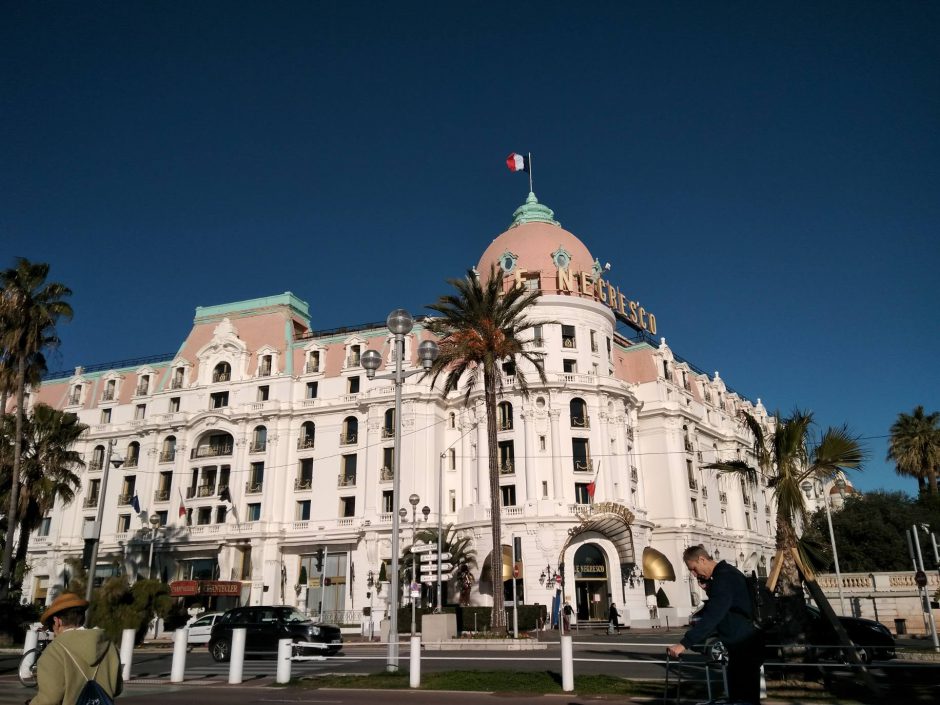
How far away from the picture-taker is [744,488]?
62531mm

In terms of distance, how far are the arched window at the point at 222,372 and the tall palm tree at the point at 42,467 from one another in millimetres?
12815

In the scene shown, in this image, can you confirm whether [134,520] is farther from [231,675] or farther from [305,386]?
[231,675]

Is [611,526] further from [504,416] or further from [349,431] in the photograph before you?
[349,431]

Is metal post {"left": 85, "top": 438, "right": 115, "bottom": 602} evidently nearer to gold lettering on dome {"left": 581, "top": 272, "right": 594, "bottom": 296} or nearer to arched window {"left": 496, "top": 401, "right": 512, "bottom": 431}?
arched window {"left": 496, "top": 401, "right": 512, "bottom": 431}

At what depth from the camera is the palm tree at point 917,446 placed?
5494cm

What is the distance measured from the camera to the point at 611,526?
150 ft

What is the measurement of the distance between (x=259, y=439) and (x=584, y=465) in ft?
79.2

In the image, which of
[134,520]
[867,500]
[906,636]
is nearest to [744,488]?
[867,500]

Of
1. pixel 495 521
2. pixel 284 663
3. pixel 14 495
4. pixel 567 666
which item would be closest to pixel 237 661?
pixel 284 663

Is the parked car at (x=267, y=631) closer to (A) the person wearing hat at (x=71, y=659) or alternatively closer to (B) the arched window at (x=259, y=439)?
(A) the person wearing hat at (x=71, y=659)

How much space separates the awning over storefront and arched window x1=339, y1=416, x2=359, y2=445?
39.5 feet

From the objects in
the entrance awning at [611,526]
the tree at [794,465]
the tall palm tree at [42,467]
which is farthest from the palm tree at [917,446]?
the tall palm tree at [42,467]

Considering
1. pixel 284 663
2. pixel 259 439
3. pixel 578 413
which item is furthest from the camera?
pixel 259 439

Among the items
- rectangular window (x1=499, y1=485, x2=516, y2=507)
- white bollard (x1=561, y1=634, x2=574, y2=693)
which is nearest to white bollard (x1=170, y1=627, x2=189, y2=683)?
white bollard (x1=561, y1=634, x2=574, y2=693)
